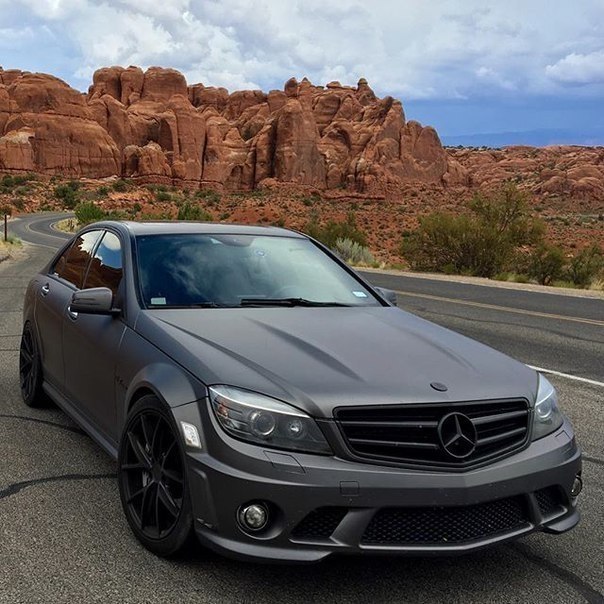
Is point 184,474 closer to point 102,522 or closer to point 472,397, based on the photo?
point 102,522

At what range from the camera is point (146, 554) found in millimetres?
3213

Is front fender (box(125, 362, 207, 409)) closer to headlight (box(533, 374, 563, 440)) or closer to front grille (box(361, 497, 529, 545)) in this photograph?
front grille (box(361, 497, 529, 545))

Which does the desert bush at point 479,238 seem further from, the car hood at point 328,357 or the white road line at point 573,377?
the car hood at point 328,357

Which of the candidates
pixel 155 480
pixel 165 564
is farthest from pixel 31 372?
pixel 165 564

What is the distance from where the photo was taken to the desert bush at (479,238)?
27141 mm

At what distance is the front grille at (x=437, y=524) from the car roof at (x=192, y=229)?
8.32 feet

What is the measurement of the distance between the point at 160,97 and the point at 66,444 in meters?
135

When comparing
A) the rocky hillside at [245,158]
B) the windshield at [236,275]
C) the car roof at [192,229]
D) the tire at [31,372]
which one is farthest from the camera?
the rocky hillside at [245,158]

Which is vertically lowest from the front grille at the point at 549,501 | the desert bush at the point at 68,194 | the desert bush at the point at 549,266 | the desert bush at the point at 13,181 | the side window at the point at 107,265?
the desert bush at the point at 68,194

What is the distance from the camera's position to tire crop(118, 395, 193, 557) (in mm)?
3012

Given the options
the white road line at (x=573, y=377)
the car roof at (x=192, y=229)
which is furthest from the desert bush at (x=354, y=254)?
the car roof at (x=192, y=229)

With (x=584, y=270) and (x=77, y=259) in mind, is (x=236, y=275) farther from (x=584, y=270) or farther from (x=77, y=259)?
(x=584, y=270)

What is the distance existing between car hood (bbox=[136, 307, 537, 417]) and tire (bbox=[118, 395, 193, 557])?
30cm

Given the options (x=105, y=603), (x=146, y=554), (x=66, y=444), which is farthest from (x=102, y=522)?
(x=66, y=444)
